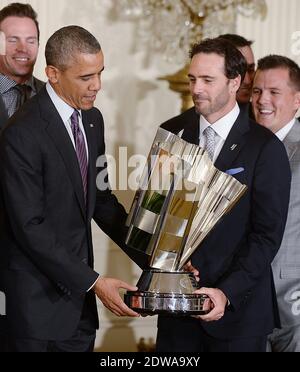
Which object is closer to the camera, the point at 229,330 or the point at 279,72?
the point at 229,330

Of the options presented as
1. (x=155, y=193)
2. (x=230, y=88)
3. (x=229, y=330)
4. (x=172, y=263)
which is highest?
(x=230, y=88)

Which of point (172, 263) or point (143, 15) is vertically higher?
point (143, 15)

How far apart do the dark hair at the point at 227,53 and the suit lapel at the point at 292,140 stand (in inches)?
12.9

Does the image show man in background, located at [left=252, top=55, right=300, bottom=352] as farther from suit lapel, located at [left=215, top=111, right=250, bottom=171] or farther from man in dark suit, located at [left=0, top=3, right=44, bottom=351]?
man in dark suit, located at [left=0, top=3, right=44, bottom=351]

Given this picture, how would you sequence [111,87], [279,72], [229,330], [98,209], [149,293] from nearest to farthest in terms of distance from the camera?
[149,293]
[229,330]
[98,209]
[279,72]
[111,87]

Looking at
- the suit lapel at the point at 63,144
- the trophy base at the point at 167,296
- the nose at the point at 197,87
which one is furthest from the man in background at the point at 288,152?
the suit lapel at the point at 63,144

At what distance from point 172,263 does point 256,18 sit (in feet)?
7.56

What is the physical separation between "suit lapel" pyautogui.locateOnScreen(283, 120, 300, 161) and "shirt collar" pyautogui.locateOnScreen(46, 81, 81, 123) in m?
0.84

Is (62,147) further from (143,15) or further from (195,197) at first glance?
(143,15)

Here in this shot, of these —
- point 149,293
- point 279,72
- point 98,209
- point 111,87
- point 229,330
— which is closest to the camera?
point 149,293

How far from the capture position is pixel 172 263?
295 cm

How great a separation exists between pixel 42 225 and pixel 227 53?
34.4 inches

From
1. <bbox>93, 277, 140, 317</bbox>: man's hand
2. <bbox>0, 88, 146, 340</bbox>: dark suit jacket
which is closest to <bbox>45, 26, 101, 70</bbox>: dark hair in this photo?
<bbox>0, 88, 146, 340</bbox>: dark suit jacket

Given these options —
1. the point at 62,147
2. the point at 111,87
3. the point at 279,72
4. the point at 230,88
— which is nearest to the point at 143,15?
the point at 111,87
